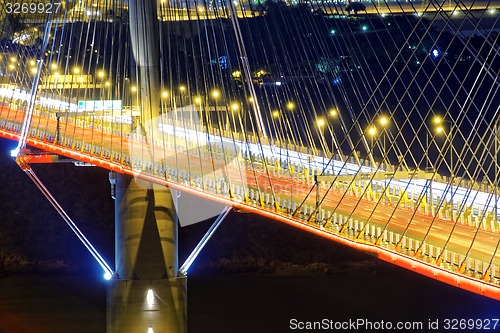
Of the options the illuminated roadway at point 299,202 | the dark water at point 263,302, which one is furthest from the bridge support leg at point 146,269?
the dark water at point 263,302

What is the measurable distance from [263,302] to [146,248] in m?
14.7

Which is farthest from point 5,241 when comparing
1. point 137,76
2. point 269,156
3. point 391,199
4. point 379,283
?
point 391,199

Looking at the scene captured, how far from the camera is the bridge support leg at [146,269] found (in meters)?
31.9

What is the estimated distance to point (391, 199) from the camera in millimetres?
30391

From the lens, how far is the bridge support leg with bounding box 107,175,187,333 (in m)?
31.9

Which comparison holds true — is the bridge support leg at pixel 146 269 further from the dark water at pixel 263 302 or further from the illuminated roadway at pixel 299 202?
the dark water at pixel 263 302

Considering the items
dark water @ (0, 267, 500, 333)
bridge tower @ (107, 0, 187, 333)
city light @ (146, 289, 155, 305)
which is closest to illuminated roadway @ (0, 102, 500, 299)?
bridge tower @ (107, 0, 187, 333)

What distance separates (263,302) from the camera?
46.3 metres

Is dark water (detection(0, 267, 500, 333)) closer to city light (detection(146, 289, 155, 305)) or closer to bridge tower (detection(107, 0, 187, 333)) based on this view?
bridge tower (detection(107, 0, 187, 333))

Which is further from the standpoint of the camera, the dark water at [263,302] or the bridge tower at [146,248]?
the dark water at [263,302]

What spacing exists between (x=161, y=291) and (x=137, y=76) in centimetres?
548

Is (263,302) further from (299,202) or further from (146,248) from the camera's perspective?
(299,202)

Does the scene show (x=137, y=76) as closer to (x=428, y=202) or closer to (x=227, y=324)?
(x=428, y=202)

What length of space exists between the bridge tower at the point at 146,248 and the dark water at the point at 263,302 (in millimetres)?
8141
